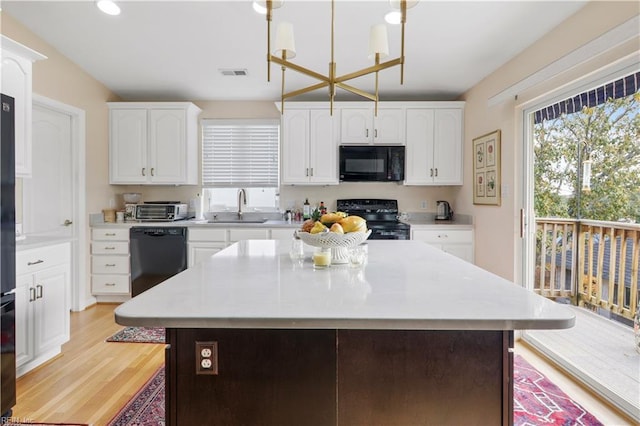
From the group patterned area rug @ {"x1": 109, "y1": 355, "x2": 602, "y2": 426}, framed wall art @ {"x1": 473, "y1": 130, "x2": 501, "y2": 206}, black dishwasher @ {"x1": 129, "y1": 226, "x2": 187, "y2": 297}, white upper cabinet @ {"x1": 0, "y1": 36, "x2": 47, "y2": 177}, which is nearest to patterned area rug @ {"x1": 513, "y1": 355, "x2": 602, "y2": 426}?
patterned area rug @ {"x1": 109, "y1": 355, "x2": 602, "y2": 426}

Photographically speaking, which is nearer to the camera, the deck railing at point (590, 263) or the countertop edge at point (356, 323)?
the countertop edge at point (356, 323)

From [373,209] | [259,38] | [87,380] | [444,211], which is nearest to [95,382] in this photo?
[87,380]

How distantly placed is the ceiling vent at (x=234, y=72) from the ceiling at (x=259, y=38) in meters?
0.05

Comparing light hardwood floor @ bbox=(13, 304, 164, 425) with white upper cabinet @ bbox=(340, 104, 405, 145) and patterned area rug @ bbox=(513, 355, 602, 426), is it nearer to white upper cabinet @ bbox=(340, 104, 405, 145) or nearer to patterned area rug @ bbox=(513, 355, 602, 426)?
patterned area rug @ bbox=(513, 355, 602, 426)

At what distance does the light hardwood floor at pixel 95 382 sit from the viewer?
1938 millimetres

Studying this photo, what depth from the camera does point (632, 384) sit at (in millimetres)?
2158

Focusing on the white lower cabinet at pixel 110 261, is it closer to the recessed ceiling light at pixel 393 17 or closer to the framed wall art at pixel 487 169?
the recessed ceiling light at pixel 393 17

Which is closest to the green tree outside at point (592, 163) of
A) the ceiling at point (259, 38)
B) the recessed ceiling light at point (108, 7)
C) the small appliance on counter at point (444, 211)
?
the ceiling at point (259, 38)

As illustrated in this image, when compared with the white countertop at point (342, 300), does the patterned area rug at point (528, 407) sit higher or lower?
lower

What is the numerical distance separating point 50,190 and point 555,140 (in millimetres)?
4579

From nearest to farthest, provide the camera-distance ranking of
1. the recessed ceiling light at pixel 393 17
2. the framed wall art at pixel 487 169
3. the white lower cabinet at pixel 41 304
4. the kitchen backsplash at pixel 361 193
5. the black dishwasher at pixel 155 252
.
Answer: the white lower cabinet at pixel 41 304
the recessed ceiling light at pixel 393 17
the framed wall art at pixel 487 169
the black dishwasher at pixel 155 252
the kitchen backsplash at pixel 361 193

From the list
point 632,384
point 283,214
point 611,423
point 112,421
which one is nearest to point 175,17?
point 283,214

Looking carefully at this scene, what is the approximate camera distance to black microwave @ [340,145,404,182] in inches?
160

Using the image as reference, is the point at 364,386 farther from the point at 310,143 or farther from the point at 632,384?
the point at 310,143
